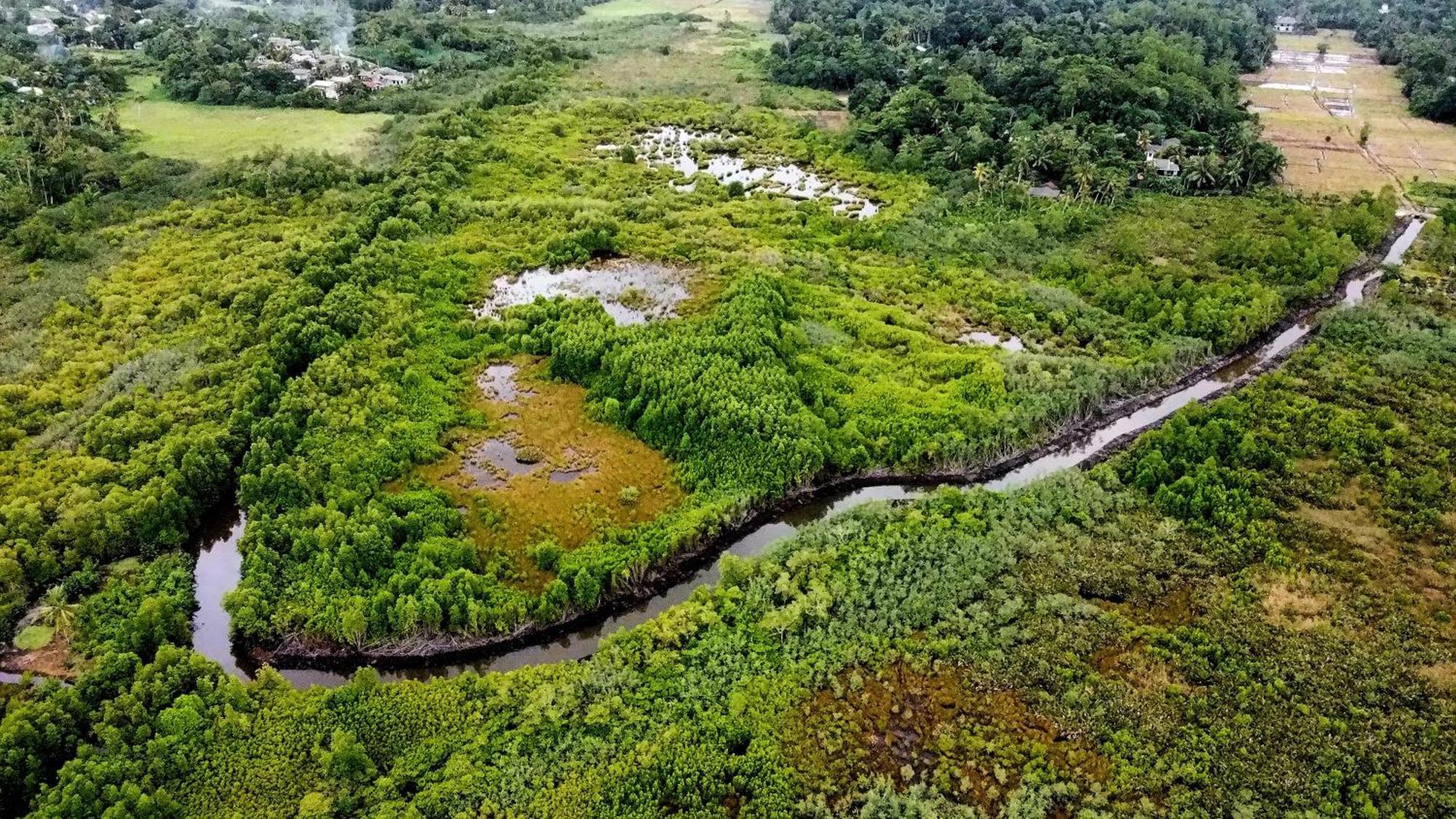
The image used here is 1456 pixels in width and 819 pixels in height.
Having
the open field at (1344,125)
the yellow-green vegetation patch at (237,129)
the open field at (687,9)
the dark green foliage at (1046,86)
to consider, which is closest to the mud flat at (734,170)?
the dark green foliage at (1046,86)

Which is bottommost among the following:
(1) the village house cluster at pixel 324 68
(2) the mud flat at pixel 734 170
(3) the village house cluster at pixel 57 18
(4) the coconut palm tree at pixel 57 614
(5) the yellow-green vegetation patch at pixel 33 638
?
(5) the yellow-green vegetation patch at pixel 33 638

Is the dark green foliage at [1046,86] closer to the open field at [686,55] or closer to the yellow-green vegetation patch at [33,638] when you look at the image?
the open field at [686,55]

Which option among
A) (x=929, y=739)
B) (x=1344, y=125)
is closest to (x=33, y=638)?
(x=929, y=739)

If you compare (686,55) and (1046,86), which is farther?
(686,55)

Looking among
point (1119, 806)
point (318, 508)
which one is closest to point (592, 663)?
point (318, 508)

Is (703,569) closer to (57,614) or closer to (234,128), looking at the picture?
(57,614)

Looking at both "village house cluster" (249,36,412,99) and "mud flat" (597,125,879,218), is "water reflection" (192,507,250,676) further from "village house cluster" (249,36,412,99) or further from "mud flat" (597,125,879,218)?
"village house cluster" (249,36,412,99)

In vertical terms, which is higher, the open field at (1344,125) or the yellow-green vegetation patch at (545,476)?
the open field at (1344,125)
